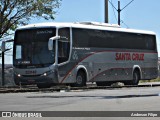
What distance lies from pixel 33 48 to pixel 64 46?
175 cm

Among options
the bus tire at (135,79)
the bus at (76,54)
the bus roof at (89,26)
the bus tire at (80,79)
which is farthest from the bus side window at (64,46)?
the bus tire at (135,79)

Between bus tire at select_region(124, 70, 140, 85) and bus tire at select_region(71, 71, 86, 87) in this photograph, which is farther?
bus tire at select_region(124, 70, 140, 85)

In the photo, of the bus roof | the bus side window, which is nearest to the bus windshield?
the bus roof

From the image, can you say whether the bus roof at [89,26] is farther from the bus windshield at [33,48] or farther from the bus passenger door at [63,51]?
the bus passenger door at [63,51]

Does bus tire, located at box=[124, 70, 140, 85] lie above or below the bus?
below

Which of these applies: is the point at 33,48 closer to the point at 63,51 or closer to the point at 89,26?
the point at 63,51

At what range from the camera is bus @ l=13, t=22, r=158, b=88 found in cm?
2922

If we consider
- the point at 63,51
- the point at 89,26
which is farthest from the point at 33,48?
the point at 89,26

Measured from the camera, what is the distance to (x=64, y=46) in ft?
97.1

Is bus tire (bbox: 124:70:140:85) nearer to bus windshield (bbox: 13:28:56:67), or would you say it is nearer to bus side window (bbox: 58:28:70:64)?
bus side window (bbox: 58:28:70:64)

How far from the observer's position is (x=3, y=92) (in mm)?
25812

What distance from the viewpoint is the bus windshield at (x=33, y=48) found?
2911cm

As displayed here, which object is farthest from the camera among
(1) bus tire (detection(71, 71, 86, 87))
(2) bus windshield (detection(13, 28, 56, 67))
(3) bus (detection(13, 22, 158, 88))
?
(1) bus tire (detection(71, 71, 86, 87))

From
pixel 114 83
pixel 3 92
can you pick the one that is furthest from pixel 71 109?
pixel 114 83
